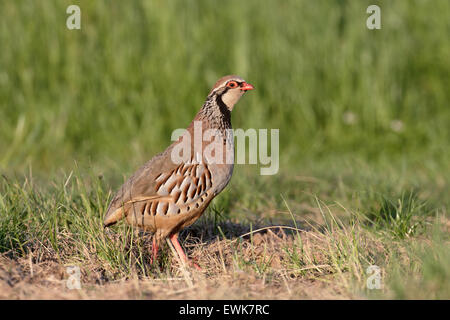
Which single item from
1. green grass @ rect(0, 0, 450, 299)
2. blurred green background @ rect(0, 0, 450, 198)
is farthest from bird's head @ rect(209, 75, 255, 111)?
blurred green background @ rect(0, 0, 450, 198)

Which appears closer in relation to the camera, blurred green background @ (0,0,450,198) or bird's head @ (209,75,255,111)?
bird's head @ (209,75,255,111)

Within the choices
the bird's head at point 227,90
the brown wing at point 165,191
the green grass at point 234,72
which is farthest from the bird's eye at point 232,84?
the green grass at point 234,72

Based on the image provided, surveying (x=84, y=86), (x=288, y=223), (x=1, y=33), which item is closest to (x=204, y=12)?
(x=84, y=86)

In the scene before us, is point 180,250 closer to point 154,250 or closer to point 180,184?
point 154,250

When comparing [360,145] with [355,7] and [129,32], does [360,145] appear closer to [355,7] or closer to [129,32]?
[355,7]

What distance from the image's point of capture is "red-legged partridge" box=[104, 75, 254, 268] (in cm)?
432

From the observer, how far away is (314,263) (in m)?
4.31

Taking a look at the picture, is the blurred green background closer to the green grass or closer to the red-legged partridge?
the green grass

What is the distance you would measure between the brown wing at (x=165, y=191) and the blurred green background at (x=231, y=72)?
4.09m

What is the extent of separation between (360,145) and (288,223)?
11.6ft

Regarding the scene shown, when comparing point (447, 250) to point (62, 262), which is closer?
point (447, 250)

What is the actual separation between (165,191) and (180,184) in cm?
11

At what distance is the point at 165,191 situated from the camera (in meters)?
4.34

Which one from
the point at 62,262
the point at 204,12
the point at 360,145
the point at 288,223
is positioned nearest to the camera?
the point at 62,262
